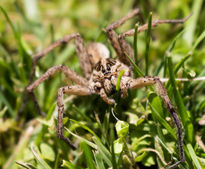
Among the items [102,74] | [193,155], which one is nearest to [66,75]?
[102,74]

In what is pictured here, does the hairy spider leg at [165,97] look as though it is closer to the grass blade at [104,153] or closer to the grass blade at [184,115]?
the grass blade at [184,115]

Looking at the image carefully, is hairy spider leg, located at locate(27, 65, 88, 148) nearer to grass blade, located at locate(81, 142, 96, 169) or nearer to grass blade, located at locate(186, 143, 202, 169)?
grass blade, located at locate(81, 142, 96, 169)

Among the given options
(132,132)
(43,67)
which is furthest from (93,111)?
(43,67)

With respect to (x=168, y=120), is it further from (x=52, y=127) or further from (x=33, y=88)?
(x=33, y=88)

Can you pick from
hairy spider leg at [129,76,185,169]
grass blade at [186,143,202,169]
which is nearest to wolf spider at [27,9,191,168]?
hairy spider leg at [129,76,185,169]

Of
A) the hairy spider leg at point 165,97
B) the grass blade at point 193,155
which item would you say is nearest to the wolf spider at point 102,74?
the hairy spider leg at point 165,97

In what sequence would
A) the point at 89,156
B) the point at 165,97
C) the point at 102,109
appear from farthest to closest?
1. the point at 102,109
2. the point at 165,97
3. the point at 89,156

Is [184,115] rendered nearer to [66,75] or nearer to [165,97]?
[165,97]

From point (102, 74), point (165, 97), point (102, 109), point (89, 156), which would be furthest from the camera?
point (102, 74)
